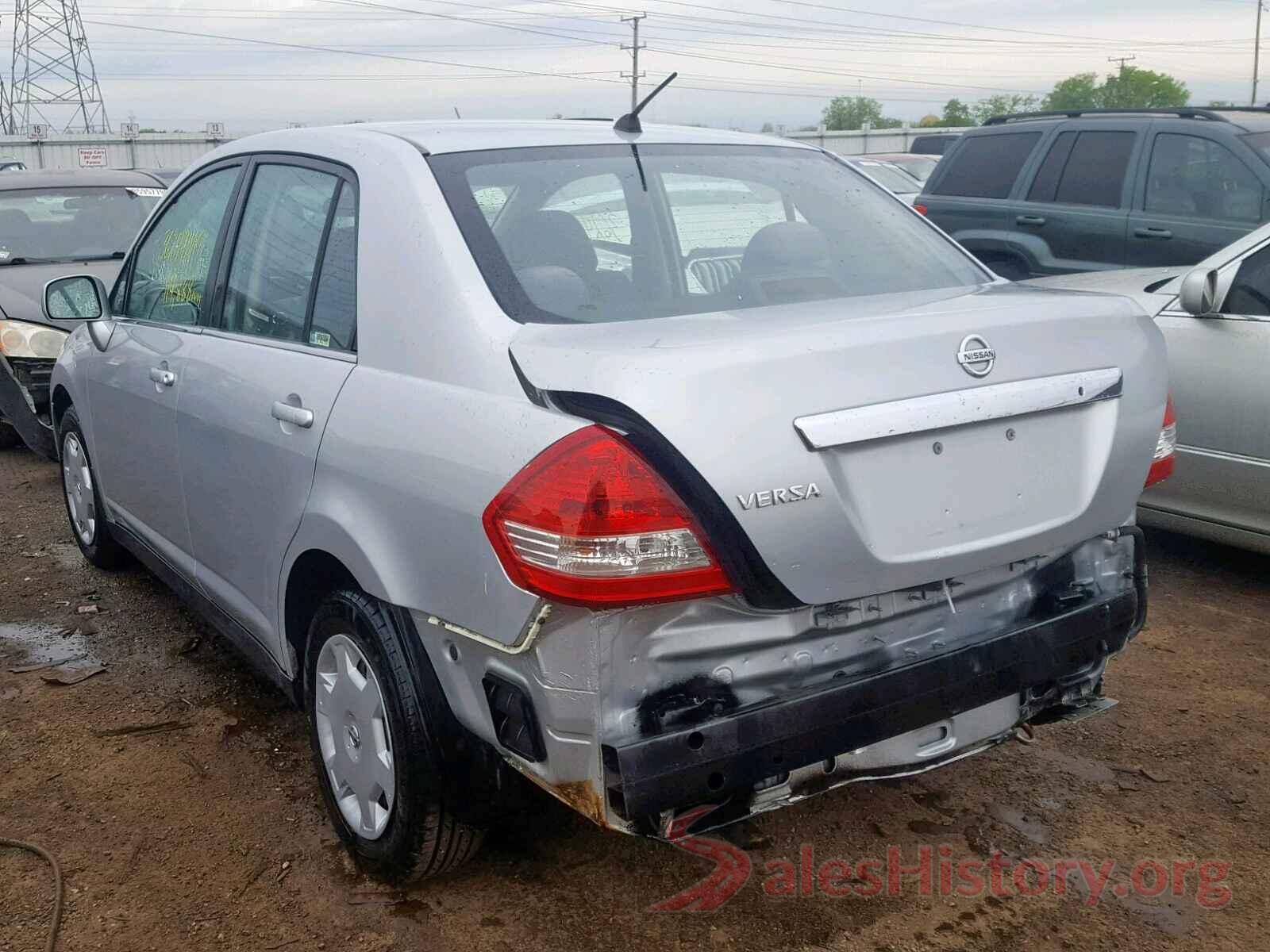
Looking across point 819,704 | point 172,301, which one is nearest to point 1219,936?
point 819,704

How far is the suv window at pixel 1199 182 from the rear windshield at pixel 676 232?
455 cm

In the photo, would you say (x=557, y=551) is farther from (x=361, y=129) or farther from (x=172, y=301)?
(x=172, y=301)

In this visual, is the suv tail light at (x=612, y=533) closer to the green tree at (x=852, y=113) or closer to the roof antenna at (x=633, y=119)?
the roof antenna at (x=633, y=119)

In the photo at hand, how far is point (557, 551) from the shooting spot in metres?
2.14

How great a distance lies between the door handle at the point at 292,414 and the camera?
285 centimetres

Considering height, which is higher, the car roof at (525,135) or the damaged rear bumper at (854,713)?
Result: the car roof at (525,135)

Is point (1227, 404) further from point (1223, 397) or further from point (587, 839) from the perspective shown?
point (587, 839)

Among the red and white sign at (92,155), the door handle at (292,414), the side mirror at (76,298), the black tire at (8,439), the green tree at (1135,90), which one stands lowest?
the black tire at (8,439)

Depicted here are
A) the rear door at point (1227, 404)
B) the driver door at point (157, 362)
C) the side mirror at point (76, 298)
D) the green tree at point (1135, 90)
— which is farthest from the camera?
the green tree at point (1135, 90)

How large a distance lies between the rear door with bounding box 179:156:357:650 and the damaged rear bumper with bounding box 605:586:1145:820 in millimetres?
1142

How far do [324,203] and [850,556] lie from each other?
163cm

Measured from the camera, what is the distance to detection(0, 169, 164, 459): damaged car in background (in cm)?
691

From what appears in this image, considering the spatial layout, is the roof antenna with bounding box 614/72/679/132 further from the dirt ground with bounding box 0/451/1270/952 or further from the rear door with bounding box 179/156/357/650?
the dirt ground with bounding box 0/451/1270/952

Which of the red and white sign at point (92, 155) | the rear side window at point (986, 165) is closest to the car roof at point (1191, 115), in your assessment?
the rear side window at point (986, 165)
